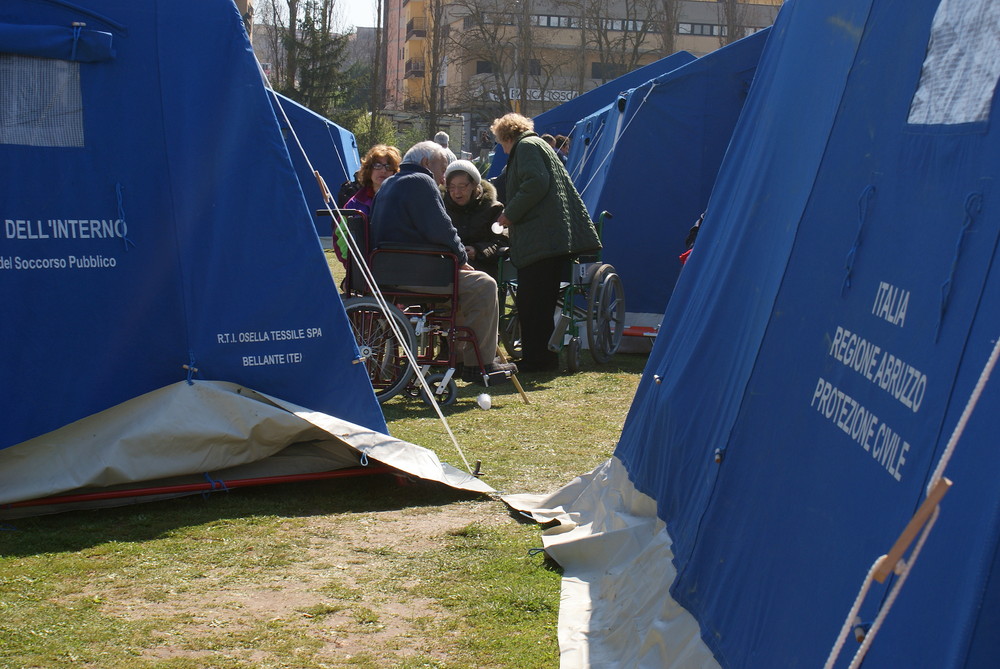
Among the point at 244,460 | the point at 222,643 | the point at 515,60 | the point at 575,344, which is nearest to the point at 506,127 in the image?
the point at 575,344

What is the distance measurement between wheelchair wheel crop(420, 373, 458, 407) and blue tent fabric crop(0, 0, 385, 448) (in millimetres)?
1995

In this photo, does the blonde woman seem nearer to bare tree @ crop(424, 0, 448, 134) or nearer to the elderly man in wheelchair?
the elderly man in wheelchair

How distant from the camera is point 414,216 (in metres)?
6.75

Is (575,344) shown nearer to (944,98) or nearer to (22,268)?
(22,268)

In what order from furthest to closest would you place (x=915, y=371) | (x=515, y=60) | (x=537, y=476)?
(x=515, y=60)
(x=537, y=476)
(x=915, y=371)

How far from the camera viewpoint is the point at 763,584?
7.89ft

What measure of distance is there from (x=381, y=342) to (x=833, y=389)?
4730 millimetres

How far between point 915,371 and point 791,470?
58cm

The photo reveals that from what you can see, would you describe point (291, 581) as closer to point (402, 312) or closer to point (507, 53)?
point (402, 312)

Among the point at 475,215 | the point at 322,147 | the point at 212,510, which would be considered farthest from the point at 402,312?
the point at 322,147

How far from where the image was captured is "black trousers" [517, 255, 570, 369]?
8039 mm

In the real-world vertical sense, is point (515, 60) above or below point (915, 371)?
above

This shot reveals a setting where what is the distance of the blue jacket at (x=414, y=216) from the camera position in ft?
22.0

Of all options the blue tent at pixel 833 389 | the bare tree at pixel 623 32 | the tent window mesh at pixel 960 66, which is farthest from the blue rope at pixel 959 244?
the bare tree at pixel 623 32
